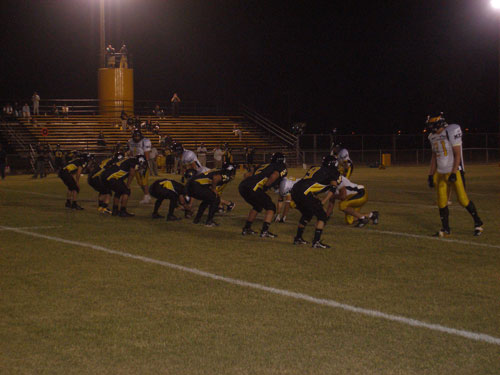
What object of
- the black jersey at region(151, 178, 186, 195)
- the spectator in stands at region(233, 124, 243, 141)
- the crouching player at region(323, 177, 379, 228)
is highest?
the spectator in stands at region(233, 124, 243, 141)

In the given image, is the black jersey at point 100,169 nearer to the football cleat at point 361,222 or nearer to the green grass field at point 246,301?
the green grass field at point 246,301

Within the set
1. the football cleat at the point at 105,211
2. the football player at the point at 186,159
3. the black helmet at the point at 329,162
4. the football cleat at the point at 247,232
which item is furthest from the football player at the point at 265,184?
the football cleat at the point at 105,211

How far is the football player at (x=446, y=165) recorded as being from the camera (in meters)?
9.91

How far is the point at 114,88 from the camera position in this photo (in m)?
41.2

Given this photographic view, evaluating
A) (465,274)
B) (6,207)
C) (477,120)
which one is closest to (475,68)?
(477,120)

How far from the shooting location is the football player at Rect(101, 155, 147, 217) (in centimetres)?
1294

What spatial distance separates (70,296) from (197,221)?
18.4 ft

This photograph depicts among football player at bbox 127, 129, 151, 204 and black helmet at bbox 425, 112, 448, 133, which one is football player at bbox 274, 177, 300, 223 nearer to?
black helmet at bbox 425, 112, 448, 133

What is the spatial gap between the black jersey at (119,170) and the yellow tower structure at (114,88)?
2835cm

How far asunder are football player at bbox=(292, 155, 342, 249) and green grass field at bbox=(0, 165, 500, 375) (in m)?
0.29

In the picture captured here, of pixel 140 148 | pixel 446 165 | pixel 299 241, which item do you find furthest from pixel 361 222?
pixel 140 148

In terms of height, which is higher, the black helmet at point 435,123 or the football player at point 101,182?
the black helmet at point 435,123

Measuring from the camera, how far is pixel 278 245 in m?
9.29

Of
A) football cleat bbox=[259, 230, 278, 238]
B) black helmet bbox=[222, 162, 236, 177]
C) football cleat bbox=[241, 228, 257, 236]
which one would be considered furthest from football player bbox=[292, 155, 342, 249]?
black helmet bbox=[222, 162, 236, 177]
